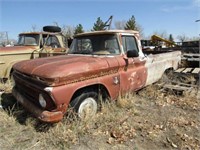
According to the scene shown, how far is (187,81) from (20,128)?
4.72 meters

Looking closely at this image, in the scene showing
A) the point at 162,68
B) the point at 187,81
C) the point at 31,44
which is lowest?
the point at 187,81

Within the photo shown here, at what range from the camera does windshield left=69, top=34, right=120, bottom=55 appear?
4.77m

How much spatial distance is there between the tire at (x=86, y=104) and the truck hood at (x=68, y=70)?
327 mm

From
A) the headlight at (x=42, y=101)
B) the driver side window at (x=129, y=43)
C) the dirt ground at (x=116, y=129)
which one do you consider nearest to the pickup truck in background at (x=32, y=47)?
the dirt ground at (x=116, y=129)

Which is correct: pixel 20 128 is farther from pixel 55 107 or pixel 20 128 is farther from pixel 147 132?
pixel 147 132

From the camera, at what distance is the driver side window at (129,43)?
4930 millimetres

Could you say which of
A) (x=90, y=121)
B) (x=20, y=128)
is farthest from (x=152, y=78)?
(x=20, y=128)

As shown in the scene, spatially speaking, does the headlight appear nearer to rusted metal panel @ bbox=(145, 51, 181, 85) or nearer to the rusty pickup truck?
the rusty pickup truck

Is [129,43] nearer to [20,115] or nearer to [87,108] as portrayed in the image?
[87,108]

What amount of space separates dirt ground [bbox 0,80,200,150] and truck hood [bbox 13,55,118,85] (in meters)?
0.76

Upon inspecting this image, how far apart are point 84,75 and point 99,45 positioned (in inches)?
49.3

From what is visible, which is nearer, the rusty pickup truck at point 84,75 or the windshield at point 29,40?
the rusty pickup truck at point 84,75

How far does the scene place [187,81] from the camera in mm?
6445

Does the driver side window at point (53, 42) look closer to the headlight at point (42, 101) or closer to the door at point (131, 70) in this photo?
the door at point (131, 70)
